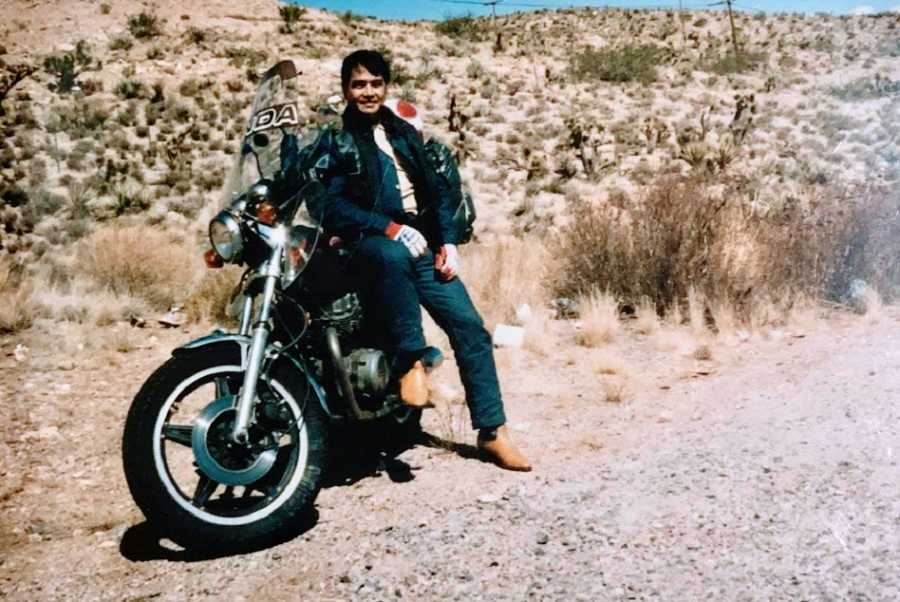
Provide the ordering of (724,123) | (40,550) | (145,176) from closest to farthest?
(40,550)
(145,176)
(724,123)

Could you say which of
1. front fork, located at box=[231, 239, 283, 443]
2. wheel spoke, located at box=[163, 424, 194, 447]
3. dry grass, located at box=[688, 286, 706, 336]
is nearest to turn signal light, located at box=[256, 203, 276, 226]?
front fork, located at box=[231, 239, 283, 443]

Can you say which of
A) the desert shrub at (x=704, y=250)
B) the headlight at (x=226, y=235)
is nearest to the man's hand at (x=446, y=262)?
the headlight at (x=226, y=235)

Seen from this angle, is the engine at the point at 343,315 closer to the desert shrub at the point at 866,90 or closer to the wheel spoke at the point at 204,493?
the wheel spoke at the point at 204,493

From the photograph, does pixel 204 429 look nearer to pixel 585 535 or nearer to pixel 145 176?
pixel 585 535

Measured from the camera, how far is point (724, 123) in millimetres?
22828

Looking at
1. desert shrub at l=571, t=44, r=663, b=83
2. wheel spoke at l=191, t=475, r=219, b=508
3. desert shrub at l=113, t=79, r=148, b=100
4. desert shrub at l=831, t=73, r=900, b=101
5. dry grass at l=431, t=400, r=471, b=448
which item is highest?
desert shrub at l=571, t=44, r=663, b=83

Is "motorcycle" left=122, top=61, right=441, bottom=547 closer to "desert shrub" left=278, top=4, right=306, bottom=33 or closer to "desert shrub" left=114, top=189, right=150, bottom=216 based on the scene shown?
"desert shrub" left=114, top=189, right=150, bottom=216

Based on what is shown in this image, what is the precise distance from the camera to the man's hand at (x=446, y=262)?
411 cm

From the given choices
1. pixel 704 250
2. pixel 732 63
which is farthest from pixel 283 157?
pixel 732 63

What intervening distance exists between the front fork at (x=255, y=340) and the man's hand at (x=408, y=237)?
2.16ft

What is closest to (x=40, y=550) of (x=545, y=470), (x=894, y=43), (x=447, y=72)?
(x=545, y=470)

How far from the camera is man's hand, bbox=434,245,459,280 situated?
4.11 metres

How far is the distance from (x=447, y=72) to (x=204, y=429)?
2870cm

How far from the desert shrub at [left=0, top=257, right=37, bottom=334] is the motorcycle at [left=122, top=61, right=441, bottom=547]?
12.1 ft
